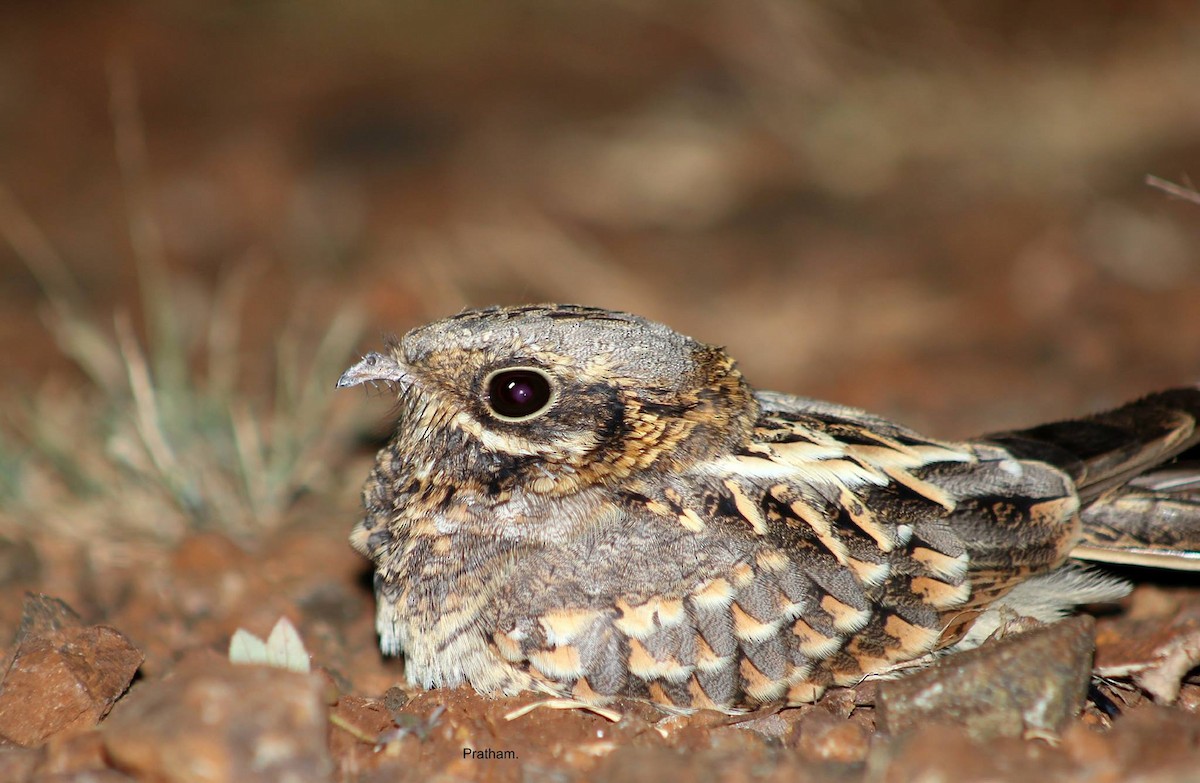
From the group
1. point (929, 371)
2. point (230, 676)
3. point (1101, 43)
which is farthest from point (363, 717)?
point (1101, 43)

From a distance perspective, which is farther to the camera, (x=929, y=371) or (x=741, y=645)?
(x=929, y=371)

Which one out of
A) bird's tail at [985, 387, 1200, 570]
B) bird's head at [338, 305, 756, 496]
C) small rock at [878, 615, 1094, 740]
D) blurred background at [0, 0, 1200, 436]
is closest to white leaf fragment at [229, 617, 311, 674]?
bird's head at [338, 305, 756, 496]

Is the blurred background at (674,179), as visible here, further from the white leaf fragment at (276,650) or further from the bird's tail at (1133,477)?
the white leaf fragment at (276,650)

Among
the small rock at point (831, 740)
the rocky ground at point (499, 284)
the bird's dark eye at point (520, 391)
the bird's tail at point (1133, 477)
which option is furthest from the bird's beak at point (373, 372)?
the bird's tail at point (1133, 477)

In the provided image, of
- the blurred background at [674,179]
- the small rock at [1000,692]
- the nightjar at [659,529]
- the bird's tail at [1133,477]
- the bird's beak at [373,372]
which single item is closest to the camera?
the small rock at [1000,692]

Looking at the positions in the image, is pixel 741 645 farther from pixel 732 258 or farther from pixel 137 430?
pixel 732 258

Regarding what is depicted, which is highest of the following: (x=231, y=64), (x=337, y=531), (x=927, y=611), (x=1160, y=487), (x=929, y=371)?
(x=231, y=64)

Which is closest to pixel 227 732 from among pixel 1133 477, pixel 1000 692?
pixel 1000 692

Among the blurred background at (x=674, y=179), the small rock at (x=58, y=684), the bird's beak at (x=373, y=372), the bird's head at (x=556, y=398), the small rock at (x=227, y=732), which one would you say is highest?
the blurred background at (x=674, y=179)
